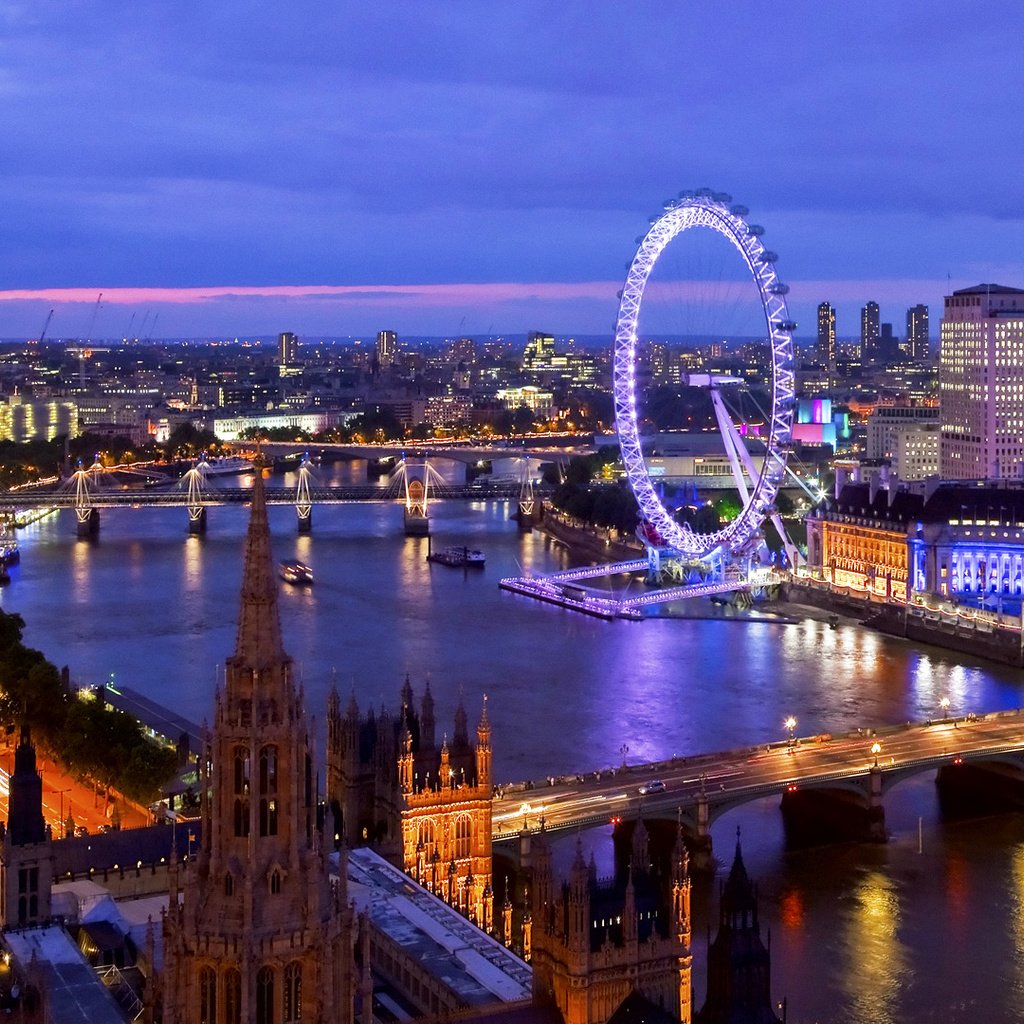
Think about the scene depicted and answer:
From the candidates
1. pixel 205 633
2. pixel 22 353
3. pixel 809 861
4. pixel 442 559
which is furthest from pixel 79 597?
pixel 22 353

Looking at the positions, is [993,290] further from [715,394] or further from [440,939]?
[440,939]

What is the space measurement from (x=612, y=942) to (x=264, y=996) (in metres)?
2.87

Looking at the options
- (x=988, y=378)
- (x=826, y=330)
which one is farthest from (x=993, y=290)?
(x=826, y=330)

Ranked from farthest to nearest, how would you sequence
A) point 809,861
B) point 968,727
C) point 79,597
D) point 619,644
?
point 79,597 → point 619,644 → point 968,727 → point 809,861

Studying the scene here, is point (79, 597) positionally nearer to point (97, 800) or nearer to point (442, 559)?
point (442, 559)

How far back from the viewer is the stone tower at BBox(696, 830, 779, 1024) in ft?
40.5

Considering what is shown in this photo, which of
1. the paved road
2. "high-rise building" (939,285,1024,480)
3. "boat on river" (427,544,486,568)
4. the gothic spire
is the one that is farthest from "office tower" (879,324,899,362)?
the gothic spire

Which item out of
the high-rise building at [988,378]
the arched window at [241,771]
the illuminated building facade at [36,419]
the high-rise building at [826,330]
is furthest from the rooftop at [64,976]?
the high-rise building at [826,330]

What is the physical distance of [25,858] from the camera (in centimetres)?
1616

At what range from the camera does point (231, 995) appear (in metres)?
10.4

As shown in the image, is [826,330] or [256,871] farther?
[826,330]

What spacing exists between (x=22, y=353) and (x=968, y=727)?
165543 mm

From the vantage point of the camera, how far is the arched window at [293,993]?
10414 mm

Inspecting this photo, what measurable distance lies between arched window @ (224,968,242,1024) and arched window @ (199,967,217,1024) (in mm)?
58
